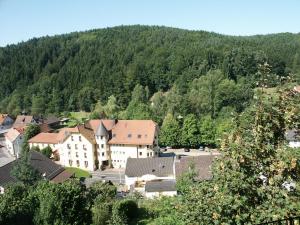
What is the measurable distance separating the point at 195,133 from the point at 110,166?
11.8 metres

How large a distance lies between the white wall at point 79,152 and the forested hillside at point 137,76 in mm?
12987

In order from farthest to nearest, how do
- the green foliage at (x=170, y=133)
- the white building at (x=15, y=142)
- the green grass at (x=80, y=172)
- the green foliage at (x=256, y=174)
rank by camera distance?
the white building at (x=15, y=142) < the green foliage at (x=170, y=133) < the green grass at (x=80, y=172) < the green foliage at (x=256, y=174)

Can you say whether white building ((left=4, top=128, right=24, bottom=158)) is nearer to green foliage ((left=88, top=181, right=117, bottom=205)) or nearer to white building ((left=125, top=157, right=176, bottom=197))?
white building ((left=125, top=157, right=176, bottom=197))

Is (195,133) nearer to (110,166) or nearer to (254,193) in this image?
(110,166)

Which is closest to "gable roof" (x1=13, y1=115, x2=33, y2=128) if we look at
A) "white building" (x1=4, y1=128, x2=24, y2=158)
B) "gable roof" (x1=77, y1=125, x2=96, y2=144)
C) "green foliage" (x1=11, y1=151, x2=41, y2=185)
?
"white building" (x1=4, y1=128, x2=24, y2=158)

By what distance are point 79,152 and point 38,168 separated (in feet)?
36.2

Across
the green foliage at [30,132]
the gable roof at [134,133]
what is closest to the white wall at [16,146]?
the green foliage at [30,132]

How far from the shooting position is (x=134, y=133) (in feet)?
153

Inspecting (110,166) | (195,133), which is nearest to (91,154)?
(110,166)

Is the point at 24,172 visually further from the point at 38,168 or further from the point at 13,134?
the point at 13,134

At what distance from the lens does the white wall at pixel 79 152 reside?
1833 inches

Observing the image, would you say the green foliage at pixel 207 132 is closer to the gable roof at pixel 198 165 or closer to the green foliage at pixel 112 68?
the green foliage at pixel 112 68

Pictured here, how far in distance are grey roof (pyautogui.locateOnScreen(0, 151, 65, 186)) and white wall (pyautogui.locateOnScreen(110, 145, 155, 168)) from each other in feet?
31.0

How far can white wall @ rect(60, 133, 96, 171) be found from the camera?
153 feet
